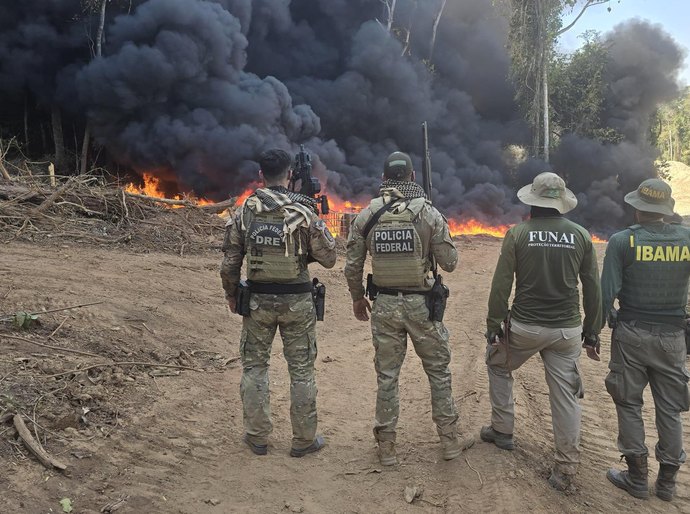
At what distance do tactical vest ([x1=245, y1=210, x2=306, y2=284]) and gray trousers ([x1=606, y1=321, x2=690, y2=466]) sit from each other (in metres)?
2.15

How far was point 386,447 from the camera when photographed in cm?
340

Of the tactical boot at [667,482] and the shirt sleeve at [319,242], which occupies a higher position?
the shirt sleeve at [319,242]

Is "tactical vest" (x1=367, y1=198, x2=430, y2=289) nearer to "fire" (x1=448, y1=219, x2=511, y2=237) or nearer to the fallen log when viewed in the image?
the fallen log

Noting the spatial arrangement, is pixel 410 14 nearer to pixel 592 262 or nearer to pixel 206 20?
pixel 206 20

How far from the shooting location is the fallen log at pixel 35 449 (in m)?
2.88

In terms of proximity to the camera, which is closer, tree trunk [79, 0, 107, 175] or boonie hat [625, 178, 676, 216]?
boonie hat [625, 178, 676, 216]

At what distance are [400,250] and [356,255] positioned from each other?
13.8 inches

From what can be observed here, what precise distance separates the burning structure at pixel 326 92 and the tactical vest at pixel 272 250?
13.4 metres

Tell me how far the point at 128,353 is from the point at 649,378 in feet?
13.7

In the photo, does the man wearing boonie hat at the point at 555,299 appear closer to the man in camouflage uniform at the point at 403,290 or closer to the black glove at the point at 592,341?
the black glove at the point at 592,341

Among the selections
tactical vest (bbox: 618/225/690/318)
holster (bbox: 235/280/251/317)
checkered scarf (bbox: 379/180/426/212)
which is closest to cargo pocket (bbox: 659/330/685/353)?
tactical vest (bbox: 618/225/690/318)

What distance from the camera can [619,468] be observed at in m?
3.57

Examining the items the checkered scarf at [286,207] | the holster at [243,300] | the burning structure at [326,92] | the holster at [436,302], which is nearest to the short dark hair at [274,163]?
the checkered scarf at [286,207]

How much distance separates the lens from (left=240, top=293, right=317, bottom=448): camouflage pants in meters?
3.47
